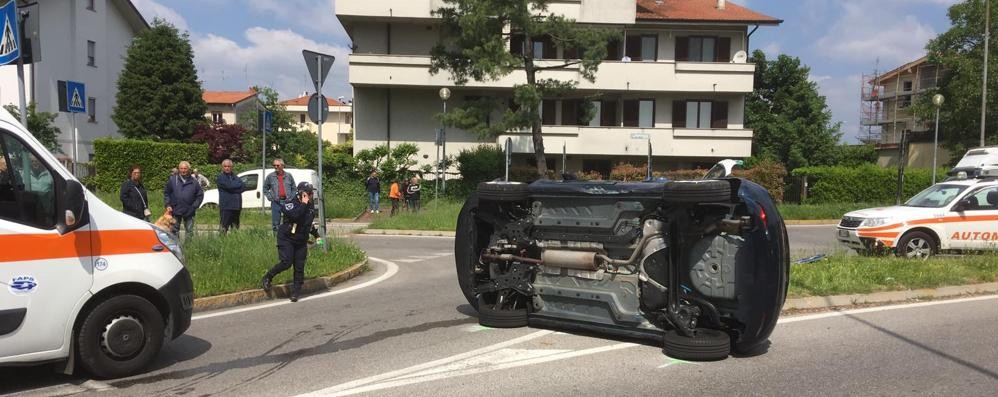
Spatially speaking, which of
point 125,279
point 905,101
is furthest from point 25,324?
point 905,101

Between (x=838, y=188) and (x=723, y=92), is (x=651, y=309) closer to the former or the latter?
(x=838, y=188)

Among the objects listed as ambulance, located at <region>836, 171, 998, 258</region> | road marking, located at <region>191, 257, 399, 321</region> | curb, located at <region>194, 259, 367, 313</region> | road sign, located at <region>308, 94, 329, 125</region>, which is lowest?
road marking, located at <region>191, 257, 399, 321</region>

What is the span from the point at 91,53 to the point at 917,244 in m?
43.4

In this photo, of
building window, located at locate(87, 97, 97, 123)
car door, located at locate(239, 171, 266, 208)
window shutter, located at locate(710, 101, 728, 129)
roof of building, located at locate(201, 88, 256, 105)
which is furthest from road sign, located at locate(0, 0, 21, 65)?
roof of building, located at locate(201, 88, 256, 105)

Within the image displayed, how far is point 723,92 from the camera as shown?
31.6 m

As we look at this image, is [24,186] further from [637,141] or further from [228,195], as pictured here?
[637,141]

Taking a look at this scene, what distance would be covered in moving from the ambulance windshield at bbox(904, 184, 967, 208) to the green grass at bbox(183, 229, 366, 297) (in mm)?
10441

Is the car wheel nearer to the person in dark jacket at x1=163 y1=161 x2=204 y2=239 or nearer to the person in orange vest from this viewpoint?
the person in dark jacket at x1=163 y1=161 x2=204 y2=239

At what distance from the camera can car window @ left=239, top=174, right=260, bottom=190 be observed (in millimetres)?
21656

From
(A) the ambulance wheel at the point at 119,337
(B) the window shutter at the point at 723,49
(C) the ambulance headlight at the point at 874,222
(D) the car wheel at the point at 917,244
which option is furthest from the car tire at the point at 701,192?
(B) the window shutter at the point at 723,49

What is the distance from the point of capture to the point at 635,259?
5.53m

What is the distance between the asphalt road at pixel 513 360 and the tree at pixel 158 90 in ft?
108

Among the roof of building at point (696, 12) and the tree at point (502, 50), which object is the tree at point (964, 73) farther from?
the tree at point (502, 50)

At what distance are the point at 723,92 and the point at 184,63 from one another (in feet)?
97.5
